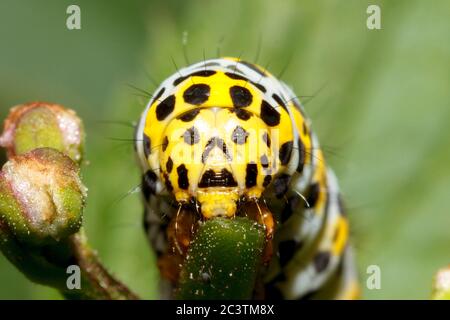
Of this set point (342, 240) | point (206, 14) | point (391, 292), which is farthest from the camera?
point (206, 14)

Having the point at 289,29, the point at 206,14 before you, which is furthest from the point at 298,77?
the point at 206,14

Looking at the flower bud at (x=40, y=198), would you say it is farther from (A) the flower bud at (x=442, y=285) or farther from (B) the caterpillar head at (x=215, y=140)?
(A) the flower bud at (x=442, y=285)

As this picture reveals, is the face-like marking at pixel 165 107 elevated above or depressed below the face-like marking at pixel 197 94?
below

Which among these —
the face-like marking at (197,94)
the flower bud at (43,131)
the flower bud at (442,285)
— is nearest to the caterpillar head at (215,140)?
the face-like marking at (197,94)

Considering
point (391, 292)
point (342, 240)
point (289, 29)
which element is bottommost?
point (391, 292)

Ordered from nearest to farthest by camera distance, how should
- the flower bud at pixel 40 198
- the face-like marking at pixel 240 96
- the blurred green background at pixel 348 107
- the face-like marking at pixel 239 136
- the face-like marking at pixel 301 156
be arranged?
1. the flower bud at pixel 40 198
2. the face-like marking at pixel 239 136
3. the face-like marking at pixel 240 96
4. the face-like marking at pixel 301 156
5. the blurred green background at pixel 348 107
